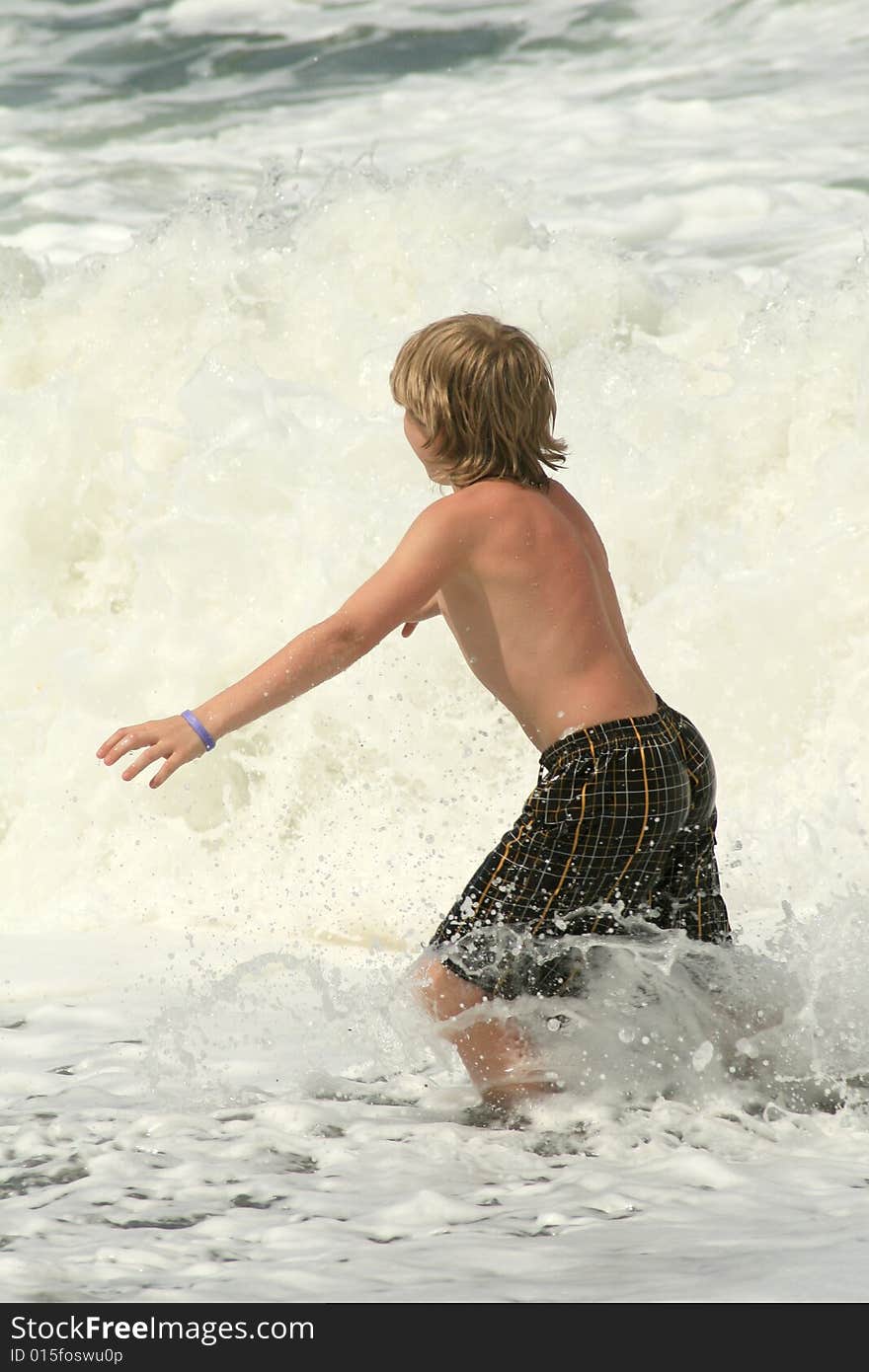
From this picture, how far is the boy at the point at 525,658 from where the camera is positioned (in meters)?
2.67

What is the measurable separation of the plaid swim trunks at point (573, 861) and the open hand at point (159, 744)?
60cm

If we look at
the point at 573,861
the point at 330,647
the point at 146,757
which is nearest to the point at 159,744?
the point at 146,757

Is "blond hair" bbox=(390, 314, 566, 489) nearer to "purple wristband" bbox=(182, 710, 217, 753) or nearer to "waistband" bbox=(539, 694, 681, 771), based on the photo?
"waistband" bbox=(539, 694, 681, 771)

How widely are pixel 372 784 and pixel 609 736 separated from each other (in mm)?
2662

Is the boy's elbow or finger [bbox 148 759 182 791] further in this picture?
the boy's elbow

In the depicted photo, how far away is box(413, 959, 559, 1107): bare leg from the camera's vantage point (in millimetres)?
2781

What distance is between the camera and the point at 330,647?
8.63 ft

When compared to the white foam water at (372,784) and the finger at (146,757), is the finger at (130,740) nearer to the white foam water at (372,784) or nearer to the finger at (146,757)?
the finger at (146,757)

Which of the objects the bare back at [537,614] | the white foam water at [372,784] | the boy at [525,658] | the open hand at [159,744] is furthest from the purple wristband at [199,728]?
the white foam water at [372,784]

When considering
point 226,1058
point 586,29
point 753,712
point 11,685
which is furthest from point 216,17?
point 226,1058

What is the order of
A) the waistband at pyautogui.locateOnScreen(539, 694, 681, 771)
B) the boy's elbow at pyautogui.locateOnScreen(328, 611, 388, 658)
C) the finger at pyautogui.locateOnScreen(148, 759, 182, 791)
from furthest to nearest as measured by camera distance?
the waistband at pyautogui.locateOnScreen(539, 694, 681, 771) → the boy's elbow at pyautogui.locateOnScreen(328, 611, 388, 658) → the finger at pyautogui.locateOnScreen(148, 759, 182, 791)

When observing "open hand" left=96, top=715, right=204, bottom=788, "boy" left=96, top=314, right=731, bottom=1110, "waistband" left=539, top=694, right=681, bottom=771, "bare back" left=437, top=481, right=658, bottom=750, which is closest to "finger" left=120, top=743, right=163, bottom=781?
"open hand" left=96, top=715, right=204, bottom=788

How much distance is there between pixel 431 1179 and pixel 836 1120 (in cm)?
82

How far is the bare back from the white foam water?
1.62ft
